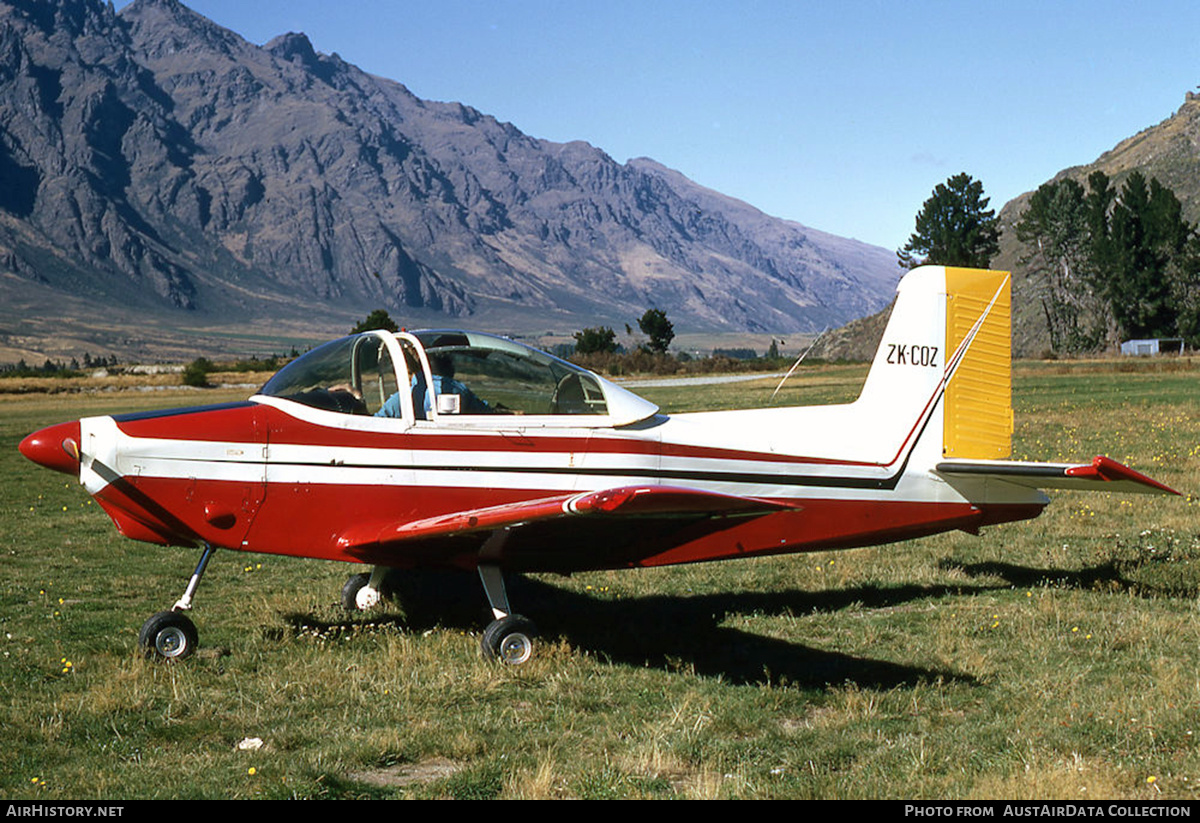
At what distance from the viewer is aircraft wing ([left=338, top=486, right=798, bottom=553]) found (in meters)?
6.09

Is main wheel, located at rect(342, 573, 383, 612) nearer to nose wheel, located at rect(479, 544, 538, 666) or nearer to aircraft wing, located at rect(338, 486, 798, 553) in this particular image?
aircraft wing, located at rect(338, 486, 798, 553)

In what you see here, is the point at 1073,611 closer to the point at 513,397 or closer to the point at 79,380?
the point at 513,397

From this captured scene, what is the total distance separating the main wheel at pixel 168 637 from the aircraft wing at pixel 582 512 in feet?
4.23

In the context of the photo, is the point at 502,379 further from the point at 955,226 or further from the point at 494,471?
the point at 955,226

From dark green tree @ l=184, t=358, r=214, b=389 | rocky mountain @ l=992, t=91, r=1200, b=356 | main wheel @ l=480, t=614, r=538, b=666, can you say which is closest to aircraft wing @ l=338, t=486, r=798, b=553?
main wheel @ l=480, t=614, r=538, b=666

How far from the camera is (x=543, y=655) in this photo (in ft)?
24.2

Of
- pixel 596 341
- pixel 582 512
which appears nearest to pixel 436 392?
pixel 582 512

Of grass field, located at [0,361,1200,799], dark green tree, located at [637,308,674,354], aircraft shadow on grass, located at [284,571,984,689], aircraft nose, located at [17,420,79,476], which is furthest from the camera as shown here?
dark green tree, located at [637,308,674,354]

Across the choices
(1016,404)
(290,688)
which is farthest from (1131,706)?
(1016,404)

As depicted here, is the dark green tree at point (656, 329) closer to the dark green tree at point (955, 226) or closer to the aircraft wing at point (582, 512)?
the dark green tree at point (955, 226)

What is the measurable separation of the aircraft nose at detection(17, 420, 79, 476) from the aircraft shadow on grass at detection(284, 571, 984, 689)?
2.32 m

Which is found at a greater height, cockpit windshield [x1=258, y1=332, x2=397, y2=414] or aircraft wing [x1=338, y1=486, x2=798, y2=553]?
cockpit windshield [x1=258, y1=332, x2=397, y2=414]

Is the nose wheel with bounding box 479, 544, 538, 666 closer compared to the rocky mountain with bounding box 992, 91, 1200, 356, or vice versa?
the nose wheel with bounding box 479, 544, 538, 666
